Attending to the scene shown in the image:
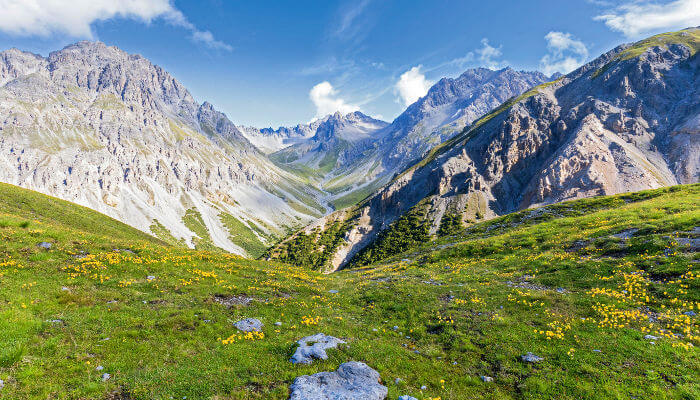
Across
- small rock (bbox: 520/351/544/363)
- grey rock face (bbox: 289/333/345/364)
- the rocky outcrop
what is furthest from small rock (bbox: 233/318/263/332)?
the rocky outcrop

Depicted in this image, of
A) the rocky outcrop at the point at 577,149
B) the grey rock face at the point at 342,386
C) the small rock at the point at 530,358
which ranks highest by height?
the rocky outcrop at the point at 577,149

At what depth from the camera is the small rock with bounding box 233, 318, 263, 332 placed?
1708 cm

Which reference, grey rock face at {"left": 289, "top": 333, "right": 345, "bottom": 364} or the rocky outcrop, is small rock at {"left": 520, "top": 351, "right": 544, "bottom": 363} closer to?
grey rock face at {"left": 289, "top": 333, "right": 345, "bottom": 364}

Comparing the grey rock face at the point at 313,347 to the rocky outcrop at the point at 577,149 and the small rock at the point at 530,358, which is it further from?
the rocky outcrop at the point at 577,149

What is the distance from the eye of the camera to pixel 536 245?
36031 mm

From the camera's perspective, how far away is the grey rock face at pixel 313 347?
14.1 meters

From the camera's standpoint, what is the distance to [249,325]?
1752cm

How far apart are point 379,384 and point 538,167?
16095 centimetres

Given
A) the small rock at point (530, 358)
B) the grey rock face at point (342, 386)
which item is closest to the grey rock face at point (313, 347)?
the grey rock face at point (342, 386)

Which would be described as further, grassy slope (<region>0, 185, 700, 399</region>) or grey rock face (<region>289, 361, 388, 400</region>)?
grassy slope (<region>0, 185, 700, 399</region>)

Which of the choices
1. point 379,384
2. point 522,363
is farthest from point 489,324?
point 379,384

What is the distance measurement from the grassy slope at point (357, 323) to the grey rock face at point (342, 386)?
27.7 inches

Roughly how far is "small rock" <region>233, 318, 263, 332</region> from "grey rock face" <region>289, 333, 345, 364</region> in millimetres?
3354

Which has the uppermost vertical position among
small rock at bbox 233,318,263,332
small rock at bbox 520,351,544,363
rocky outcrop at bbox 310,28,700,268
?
rocky outcrop at bbox 310,28,700,268
